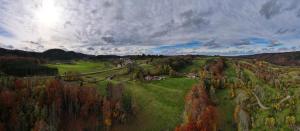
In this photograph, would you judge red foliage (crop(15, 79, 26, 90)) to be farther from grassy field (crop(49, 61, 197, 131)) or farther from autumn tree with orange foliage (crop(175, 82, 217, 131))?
autumn tree with orange foliage (crop(175, 82, 217, 131))

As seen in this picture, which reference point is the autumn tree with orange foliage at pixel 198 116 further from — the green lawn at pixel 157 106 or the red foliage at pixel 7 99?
the red foliage at pixel 7 99

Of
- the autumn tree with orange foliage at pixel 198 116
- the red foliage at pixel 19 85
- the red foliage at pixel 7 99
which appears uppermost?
the red foliage at pixel 19 85

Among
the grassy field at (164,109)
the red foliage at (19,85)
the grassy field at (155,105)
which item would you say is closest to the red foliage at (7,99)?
the red foliage at (19,85)

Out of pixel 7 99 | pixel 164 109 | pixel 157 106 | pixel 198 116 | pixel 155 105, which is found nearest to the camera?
pixel 7 99

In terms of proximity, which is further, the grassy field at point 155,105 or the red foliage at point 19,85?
the red foliage at point 19,85

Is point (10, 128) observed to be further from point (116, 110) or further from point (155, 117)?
point (155, 117)

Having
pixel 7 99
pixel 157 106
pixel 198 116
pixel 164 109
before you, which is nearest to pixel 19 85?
pixel 7 99

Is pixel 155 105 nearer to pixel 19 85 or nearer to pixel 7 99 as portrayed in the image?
pixel 7 99

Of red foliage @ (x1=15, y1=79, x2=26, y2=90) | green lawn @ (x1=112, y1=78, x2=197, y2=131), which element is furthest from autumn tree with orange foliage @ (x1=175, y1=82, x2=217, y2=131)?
red foliage @ (x1=15, y1=79, x2=26, y2=90)

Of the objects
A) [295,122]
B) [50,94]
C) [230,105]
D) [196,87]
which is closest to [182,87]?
[196,87]

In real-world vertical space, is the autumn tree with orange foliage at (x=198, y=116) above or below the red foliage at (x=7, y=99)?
below

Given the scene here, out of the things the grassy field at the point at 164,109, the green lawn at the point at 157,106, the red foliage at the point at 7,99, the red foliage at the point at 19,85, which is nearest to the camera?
the red foliage at the point at 7,99

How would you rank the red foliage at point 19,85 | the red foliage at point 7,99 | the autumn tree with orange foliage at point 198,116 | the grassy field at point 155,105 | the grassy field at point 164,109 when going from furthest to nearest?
1. the red foliage at point 19,85
2. the grassy field at point 164,109
3. the grassy field at point 155,105
4. the red foliage at point 7,99
5. the autumn tree with orange foliage at point 198,116
